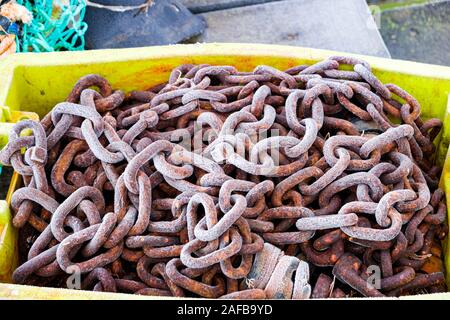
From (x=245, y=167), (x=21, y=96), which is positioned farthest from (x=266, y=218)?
(x=21, y=96)

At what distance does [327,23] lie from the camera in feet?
14.2

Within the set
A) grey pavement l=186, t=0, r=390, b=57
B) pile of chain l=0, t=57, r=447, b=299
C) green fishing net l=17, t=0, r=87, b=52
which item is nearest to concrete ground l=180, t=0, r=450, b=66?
grey pavement l=186, t=0, r=390, b=57

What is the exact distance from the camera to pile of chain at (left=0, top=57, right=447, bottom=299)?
6.91 ft

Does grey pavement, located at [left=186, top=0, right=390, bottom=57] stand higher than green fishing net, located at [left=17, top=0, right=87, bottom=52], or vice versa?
green fishing net, located at [left=17, top=0, right=87, bottom=52]

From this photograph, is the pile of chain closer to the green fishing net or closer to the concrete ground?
the green fishing net

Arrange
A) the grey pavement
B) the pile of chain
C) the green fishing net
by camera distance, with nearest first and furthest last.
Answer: the pile of chain, the green fishing net, the grey pavement

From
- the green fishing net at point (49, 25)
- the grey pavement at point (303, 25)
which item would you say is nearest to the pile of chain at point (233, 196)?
the green fishing net at point (49, 25)

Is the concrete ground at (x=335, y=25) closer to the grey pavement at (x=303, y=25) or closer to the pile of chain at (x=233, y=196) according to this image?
the grey pavement at (x=303, y=25)

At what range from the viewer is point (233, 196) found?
2131 millimetres

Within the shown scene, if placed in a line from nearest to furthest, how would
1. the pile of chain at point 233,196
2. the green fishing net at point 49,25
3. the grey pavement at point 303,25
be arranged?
the pile of chain at point 233,196 < the green fishing net at point 49,25 < the grey pavement at point 303,25

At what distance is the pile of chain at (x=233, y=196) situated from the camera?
211 cm

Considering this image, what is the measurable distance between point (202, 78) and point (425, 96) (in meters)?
0.97

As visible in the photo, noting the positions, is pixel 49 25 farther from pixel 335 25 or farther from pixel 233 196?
pixel 335 25
